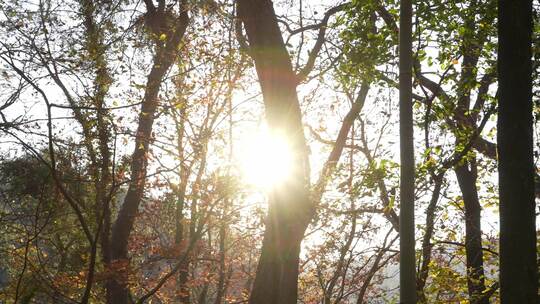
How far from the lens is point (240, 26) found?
10203 millimetres

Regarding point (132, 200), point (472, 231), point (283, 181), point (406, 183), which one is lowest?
point (406, 183)

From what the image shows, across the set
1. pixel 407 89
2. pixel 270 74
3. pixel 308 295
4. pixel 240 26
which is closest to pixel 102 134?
pixel 270 74

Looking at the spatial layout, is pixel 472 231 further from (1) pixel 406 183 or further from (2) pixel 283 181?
(1) pixel 406 183

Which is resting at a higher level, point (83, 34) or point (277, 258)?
point (83, 34)

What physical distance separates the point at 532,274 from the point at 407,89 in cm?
176

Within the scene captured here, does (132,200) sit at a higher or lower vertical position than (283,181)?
higher

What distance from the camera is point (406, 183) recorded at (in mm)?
4098

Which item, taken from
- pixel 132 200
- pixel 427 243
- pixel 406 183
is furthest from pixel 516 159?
pixel 132 200

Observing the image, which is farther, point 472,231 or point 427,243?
point 472,231

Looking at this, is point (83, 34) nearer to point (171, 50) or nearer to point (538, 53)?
point (171, 50)

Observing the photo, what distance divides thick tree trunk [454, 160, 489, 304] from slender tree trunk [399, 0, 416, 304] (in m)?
4.83

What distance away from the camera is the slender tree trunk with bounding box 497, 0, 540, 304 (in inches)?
155

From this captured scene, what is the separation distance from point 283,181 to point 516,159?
131 inches

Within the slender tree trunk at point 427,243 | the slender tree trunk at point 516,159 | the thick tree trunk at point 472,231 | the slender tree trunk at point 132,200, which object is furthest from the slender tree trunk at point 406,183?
the slender tree trunk at point 132,200
